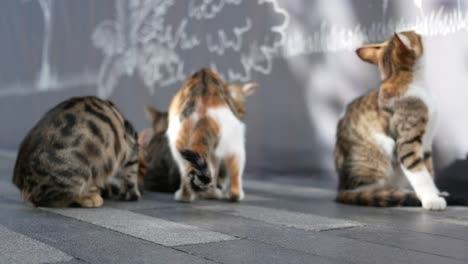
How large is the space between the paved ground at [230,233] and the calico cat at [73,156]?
0.35ft

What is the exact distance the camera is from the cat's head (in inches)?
130

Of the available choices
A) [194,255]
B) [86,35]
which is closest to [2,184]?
[194,255]

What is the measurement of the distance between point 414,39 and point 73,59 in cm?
523

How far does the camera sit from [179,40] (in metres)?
5.89

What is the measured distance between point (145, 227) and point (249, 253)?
0.64m

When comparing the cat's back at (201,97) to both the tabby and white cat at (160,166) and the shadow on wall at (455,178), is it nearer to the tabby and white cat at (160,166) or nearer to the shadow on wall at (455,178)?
the tabby and white cat at (160,166)

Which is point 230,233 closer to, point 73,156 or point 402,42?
point 73,156

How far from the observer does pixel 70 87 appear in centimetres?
765

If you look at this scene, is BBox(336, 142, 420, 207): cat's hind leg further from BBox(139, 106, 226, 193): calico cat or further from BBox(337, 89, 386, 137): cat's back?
BBox(139, 106, 226, 193): calico cat

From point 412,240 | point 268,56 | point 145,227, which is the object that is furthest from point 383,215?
point 268,56

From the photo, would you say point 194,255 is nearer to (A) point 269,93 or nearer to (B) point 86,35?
(A) point 269,93

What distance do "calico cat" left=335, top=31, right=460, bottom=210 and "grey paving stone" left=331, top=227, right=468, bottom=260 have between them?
75cm

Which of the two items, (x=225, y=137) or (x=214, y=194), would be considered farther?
(x=214, y=194)

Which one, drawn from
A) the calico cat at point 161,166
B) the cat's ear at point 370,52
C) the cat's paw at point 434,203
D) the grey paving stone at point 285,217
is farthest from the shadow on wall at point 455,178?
the calico cat at point 161,166
